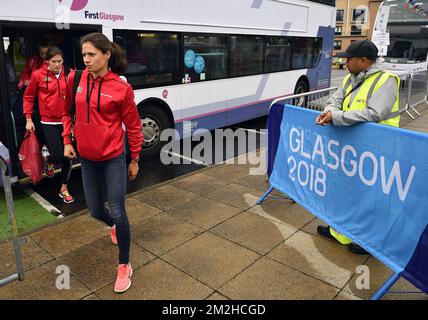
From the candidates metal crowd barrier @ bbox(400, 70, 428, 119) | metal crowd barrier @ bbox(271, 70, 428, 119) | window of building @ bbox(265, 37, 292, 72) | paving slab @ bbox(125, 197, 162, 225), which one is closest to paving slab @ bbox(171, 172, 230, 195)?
paving slab @ bbox(125, 197, 162, 225)

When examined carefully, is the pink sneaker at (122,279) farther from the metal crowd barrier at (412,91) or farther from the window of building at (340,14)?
the window of building at (340,14)

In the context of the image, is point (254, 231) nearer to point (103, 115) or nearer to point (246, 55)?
point (103, 115)

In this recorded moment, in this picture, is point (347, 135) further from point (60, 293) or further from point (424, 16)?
point (424, 16)

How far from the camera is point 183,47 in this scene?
22.5ft

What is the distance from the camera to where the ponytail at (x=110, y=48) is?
9.27 feet

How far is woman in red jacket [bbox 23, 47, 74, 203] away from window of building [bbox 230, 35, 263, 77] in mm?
4320

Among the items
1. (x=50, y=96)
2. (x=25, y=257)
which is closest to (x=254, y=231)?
(x=25, y=257)

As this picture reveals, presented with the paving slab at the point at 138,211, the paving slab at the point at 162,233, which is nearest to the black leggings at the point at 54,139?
the paving slab at the point at 138,211

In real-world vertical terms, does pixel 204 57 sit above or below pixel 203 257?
above

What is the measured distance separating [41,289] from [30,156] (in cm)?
215

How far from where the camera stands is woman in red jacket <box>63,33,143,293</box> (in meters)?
2.90

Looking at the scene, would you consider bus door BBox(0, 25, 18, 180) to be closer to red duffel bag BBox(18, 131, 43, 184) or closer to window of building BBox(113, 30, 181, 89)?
red duffel bag BBox(18, 131, 43, 184)

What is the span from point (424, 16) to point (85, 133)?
19.0 m

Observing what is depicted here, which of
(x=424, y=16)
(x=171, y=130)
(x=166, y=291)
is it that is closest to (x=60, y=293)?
(x=166, y=291)
